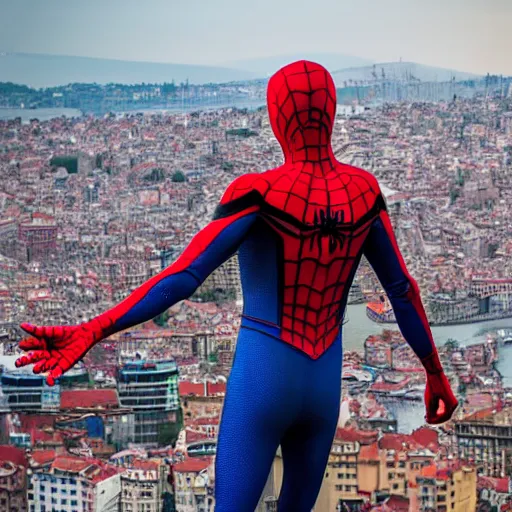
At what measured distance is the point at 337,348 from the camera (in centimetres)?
148

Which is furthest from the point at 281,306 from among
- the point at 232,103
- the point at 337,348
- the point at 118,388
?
the point at 232,103

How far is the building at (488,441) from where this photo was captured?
14.0m

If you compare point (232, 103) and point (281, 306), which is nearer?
point (281, 306)

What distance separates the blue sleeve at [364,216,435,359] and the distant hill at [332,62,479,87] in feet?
58.4

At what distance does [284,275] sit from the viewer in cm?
141

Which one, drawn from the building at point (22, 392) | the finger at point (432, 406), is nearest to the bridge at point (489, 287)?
the building at point (22, 392)

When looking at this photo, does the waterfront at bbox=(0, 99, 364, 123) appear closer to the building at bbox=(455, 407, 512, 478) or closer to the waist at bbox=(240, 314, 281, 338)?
the building at bbox=(455, 407, 512, 478)

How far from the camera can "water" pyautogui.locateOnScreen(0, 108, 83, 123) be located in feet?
89.0

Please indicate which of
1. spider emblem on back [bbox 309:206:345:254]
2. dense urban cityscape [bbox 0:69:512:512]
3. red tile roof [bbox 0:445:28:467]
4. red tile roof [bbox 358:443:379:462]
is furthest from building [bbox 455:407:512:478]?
spider emblem on back [bbox 309:206:345:254]

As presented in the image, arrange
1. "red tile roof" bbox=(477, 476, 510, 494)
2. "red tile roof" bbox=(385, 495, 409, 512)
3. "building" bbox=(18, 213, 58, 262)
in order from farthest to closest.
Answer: "building" bbox=(18, 213, 58, 262), "red tile roof" bbox=(477, 476, 510, 494), "red tile roof" bbox=(385, 495, 409, 512)

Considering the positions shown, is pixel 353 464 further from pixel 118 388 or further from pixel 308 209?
pixel 308 209

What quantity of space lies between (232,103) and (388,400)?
7.93 meters

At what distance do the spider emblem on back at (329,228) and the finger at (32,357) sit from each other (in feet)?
1.01

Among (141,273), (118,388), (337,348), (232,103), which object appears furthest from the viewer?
(141,273)
